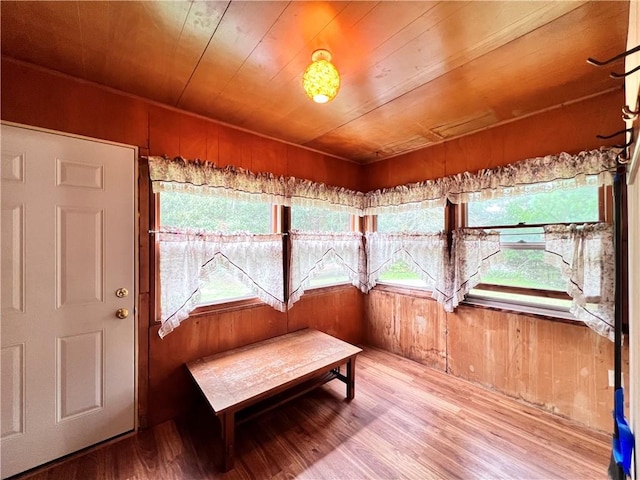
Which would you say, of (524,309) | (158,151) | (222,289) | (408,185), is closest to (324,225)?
(408,185)

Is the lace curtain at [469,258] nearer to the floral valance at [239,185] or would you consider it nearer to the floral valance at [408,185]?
the floral valance at [408,185]

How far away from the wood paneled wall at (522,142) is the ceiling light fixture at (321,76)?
5.70 ft

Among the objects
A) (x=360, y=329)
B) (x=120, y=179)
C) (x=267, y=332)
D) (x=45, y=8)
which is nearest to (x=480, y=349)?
(x=360, y=329)

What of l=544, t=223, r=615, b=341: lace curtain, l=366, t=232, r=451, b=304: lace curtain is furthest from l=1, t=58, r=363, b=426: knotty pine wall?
l=544, t=223, r=615, b=341: lace curtain

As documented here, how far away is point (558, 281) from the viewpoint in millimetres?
2059

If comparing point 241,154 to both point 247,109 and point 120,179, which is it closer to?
point 247,109

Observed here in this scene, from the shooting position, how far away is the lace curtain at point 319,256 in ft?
8.84

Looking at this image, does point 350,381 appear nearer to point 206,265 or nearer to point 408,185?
point 206,265

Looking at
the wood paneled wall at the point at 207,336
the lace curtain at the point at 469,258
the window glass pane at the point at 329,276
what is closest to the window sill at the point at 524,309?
the lace curtain at the point at 469,258

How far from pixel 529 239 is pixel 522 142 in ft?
2.69

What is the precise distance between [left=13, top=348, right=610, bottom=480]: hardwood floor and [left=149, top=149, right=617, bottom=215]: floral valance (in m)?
1.77

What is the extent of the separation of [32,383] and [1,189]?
3.74 ft

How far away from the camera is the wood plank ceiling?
1198 mm

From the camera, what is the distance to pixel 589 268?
1.83 metres
